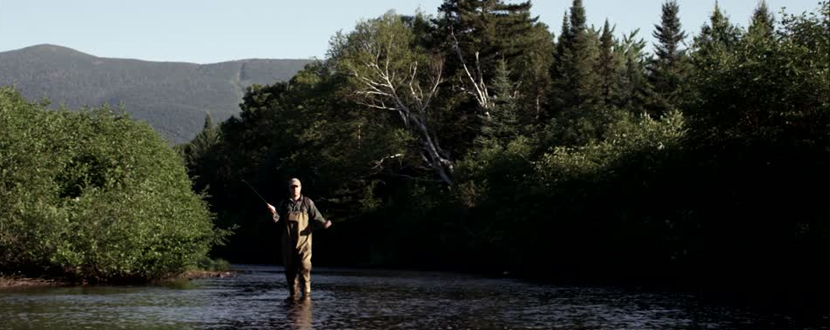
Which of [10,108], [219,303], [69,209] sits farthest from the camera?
[10,108]

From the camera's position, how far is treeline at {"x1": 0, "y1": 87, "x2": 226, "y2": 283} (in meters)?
29.8

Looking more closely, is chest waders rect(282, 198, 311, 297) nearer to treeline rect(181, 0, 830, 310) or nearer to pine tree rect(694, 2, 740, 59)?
treeline rect(181, 0, 830, 310)

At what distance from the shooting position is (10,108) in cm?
3503

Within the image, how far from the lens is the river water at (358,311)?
17.5 metres

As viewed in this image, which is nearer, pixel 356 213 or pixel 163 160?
pixel 163 160

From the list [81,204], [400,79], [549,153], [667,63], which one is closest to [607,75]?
[667,63]

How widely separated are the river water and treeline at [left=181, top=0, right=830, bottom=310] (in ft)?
17.7

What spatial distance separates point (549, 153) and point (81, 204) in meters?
32.5

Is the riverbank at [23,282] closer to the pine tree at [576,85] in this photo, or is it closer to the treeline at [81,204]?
the treeline at [81,204]

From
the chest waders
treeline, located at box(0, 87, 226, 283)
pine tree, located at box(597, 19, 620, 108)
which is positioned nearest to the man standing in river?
the chest waders

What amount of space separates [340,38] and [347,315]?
233 ft

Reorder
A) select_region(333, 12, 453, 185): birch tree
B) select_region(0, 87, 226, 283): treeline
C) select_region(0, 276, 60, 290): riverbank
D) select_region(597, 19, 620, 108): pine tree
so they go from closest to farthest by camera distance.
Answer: select_region(0, 276, 60, 290): riverbank
select_region(0, 87, 226, 283): treeline
select_region(333, 12, 453, 185): birch tree
select_region(597, 19, 620, 108): pine tree

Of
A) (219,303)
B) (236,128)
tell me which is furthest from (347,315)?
(236,128)

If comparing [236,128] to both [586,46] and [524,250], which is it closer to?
[586,46]
